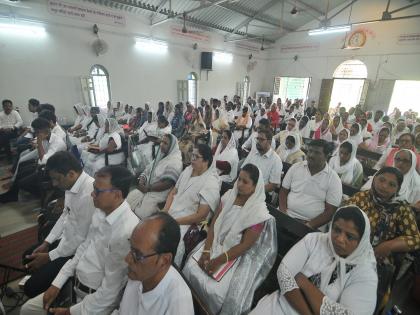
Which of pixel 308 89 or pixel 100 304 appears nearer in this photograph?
pixel 100 304

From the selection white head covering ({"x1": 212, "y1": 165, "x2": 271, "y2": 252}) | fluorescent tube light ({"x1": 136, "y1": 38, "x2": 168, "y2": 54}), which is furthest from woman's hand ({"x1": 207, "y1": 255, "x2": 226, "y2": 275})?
fluorescent tube light ({"x1": 136, "y1": 38, "x2": 168, "y2": 54})

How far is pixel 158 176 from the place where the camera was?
279cm

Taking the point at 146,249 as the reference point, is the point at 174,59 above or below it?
above

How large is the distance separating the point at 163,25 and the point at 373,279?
404 inches

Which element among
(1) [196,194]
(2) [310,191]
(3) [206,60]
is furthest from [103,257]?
(3) [206,60]

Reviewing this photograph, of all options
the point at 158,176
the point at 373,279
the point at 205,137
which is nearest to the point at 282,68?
the point at 205,137

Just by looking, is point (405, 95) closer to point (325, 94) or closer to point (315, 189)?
point (325, 94)

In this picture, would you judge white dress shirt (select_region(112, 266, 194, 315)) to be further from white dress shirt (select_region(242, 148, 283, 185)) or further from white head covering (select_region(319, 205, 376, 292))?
white dress shirt (select_region(242, 148, 283, 185))

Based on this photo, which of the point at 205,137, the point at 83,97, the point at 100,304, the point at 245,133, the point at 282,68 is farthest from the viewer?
the point at 282,68

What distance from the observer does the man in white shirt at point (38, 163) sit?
10.8ft

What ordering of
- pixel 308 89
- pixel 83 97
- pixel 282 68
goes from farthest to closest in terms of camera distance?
1. pixel 282 68
2. pixel 308 89
3. pixel 83 97

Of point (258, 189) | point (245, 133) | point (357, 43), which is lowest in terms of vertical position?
point (245, 133)

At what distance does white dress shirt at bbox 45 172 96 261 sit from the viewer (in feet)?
5.61

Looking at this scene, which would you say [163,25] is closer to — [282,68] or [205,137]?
[205,137]
